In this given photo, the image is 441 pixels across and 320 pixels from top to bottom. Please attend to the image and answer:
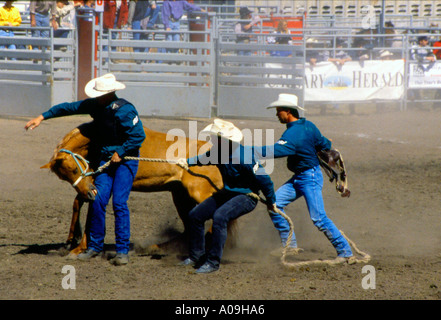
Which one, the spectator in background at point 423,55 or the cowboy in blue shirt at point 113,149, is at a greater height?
the spectator in background at point 423,55

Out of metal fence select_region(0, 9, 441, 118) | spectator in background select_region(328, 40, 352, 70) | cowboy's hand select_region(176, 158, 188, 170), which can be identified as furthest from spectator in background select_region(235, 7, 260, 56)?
cowboy's hand select_region(176, 158, 188, 170)

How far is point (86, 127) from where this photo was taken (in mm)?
6129

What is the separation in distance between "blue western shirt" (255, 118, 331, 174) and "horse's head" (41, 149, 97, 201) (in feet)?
5.46

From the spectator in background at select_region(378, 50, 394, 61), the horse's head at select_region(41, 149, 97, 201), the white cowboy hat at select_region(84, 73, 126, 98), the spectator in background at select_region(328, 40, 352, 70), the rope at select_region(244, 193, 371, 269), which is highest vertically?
the spectator in background at select_region(378, 50, 394, 61)

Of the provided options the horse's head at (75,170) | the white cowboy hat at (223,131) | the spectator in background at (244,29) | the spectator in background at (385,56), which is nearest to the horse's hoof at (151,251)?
the horse's head at (75,170)

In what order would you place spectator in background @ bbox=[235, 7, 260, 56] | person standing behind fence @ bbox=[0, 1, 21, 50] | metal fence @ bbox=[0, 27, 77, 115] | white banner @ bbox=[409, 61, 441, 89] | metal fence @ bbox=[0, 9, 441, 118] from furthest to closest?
white banner @ bbox=[409, 61, 441, 89] < spectator in background @ bbox=[235, 7, 260, 56] < person standing behind fence @ bbox=[0, 1, 21, 50] < metal fence @ bbox=[0, 9, 441, 118] < metal fence @ bbox=[0, 27, 77, 115]

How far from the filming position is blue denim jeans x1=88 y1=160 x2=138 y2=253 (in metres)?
5.87

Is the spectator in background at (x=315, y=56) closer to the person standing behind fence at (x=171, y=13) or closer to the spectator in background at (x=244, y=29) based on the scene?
the spectator in background at (x=244, y=29)

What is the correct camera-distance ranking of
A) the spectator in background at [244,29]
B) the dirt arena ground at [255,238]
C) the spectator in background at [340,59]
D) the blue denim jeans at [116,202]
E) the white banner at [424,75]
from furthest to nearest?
the white banner at [424,75]
the spectator in background at [244,29]
the spectator in background at [340,59]
the blue denim jeans at [116,202]
the dirt arena ground at [255,238]

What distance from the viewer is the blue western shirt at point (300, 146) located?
562 centimetres

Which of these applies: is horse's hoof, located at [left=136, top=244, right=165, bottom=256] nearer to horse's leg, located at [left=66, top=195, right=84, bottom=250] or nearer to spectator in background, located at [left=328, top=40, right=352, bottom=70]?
horse's leg, located at [left=66, top=195, right=84, bottom=250]

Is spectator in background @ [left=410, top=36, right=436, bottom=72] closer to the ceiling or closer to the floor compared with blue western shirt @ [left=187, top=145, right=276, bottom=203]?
closer to the ceiling

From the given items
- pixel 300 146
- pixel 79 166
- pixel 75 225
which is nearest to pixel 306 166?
pixel 300 146

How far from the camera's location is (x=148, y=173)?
20.7 feet
